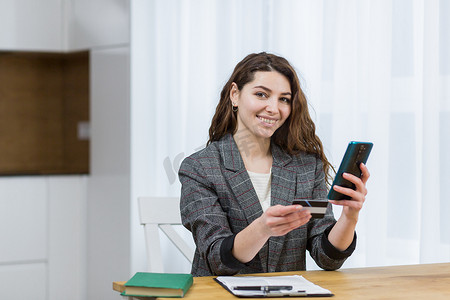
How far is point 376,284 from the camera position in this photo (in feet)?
4.83

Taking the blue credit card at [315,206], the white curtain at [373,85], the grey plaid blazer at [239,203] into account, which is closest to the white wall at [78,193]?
the white curtain at [373,85]

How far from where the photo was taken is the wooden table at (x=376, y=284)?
4.45 ft

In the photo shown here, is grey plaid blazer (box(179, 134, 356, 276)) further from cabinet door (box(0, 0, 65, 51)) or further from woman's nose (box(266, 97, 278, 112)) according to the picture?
cabinet door (box(0, 0, 65, 51))

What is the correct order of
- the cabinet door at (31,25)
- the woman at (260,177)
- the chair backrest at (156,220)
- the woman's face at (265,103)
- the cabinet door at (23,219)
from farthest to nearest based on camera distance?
the cabinet door at (31,25)
the cabinet door at (23,219)
the chair backrest at (156,220)
the woman's face at (265,103)
the woman at (260,177)

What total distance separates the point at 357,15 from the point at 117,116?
162cm

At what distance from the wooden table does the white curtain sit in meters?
0.39

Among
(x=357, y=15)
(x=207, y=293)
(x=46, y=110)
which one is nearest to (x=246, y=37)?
(x=357, y=15)

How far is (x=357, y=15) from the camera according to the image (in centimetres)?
223

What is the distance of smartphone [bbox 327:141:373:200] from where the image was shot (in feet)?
4.83

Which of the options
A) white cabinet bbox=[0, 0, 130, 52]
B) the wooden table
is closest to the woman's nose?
the wooden table

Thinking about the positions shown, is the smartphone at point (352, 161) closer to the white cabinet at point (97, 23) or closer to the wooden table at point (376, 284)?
the wooden table at point (376, 284)

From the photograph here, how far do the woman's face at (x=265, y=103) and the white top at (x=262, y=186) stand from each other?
112 mm

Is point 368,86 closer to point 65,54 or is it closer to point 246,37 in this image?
point 246,37

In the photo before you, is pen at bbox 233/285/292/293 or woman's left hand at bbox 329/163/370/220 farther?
woman's left hand at bbox 329/163/370/220
